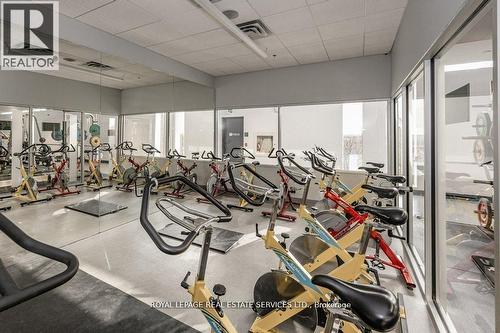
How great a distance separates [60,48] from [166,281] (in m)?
3.24

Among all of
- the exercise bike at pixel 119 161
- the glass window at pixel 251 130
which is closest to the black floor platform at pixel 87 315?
the exercise bike at pixel 119 161

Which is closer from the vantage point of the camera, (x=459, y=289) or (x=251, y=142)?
(x=459, y=289)

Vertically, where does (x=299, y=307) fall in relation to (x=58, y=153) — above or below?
below

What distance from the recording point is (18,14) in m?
2.87

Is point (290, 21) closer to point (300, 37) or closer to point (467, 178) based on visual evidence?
point (300, 37)

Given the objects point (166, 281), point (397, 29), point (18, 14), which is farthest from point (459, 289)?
point (18, 14)

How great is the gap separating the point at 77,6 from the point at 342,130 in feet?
15.7

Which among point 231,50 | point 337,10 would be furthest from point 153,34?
point 337,10

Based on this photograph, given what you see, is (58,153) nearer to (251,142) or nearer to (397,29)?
(251,142)

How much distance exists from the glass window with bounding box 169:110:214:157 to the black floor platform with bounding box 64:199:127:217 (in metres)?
1.81

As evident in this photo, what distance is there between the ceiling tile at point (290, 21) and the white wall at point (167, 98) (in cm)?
259

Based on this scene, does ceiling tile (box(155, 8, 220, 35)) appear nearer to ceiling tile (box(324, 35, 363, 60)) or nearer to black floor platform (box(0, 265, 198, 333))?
ceiling tile (box(324, 35, 363, 60))

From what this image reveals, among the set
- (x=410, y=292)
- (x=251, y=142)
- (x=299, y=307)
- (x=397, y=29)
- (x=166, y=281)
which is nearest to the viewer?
(x=299, y=307)

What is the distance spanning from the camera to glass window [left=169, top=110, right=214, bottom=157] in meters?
5.91
